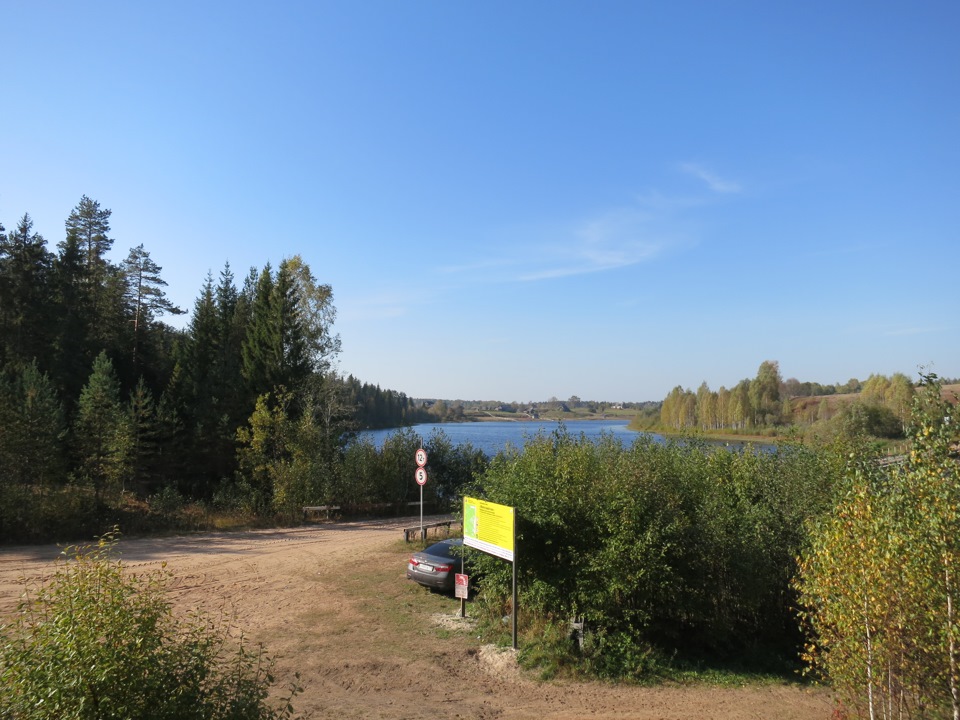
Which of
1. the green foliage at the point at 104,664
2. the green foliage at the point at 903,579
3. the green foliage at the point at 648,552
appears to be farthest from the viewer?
the green foliage at the point at 648,552

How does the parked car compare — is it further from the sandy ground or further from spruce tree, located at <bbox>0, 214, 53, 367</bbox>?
spruce tree, located at <bbox>0, 214, 53, 367</bbox>

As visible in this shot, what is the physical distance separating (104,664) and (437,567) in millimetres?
9578

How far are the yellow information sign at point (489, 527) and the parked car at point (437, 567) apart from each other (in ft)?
6.06

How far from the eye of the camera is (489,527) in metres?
10.8

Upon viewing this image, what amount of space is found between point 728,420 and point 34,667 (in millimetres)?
96588

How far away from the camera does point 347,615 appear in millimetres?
11961

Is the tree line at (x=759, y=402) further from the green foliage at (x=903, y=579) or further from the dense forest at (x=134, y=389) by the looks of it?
the green foliage at (x=903, y=579)

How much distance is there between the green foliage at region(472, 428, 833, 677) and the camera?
9.86 meters

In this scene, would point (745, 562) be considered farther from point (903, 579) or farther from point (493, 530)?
point (903, 579)

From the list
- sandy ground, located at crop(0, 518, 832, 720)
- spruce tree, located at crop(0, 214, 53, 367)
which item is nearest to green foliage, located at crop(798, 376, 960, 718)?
sandy ground, located at crop(0, 518, 832, 720)

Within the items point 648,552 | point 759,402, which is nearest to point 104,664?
point 648,552

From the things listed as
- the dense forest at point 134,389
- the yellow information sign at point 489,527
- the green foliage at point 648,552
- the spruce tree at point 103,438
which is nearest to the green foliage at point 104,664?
the yellow information sign at point 489,527

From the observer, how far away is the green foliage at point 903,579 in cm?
522

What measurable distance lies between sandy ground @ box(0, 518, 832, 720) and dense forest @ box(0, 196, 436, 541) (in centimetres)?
572
